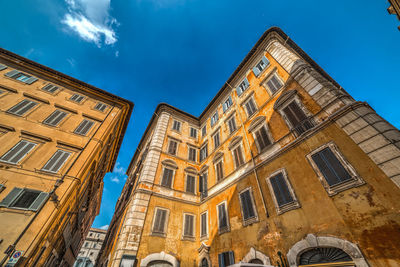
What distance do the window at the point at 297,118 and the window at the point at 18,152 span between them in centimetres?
1584

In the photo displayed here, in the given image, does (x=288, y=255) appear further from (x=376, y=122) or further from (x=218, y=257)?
(x=376, y=122)

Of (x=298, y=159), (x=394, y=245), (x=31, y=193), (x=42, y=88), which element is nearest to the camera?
(x=394, y=245)

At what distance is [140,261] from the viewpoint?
8828 mm

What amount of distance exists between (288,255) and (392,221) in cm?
355

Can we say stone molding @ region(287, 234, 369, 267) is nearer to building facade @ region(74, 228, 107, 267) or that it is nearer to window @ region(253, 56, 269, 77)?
window @ region(253, 56, 269, 77)

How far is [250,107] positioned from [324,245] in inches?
372

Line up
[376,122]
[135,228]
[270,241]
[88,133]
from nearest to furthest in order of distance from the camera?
[376,122], [270,241], [135,228], [88,133]

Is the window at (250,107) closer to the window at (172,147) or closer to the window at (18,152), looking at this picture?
the window at (172,147)

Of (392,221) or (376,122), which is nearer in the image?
(392,221)

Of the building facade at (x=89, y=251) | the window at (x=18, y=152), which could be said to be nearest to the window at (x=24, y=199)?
the window at (x=18, y=152)

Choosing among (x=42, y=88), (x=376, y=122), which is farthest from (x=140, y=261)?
(x=42, y=88)

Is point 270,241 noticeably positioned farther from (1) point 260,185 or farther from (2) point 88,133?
(2) point 88,133

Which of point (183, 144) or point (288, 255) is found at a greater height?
point (183, 144)

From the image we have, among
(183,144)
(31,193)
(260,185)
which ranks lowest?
(31,193)
